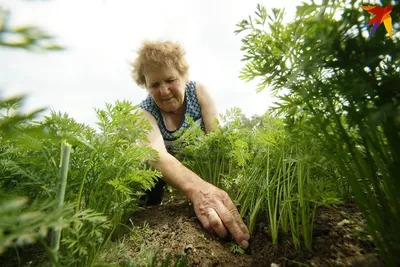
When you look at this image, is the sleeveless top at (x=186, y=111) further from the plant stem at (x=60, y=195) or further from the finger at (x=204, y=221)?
the plant stem at (x=60, y=195)

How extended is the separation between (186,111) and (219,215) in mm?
1606

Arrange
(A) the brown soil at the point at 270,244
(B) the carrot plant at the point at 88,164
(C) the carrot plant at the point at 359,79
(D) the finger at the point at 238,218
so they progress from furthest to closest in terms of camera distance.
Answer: (D) the finger at the point at 238,218 → (B) the carrot plant at the point at 88,164 → (A) the brown soil at the point at 270,244 → (C) the carrot plant at the point at 359,79

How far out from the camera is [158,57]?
7.82 feet

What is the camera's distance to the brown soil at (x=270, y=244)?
2.75 ft

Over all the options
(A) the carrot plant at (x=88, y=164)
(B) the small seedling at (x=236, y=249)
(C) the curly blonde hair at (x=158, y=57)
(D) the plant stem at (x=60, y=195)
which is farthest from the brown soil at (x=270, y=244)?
(C) the curly blonde hair at (x=158, y=57)

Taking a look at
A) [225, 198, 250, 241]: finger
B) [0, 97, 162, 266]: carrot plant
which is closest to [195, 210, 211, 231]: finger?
[225, 198, 250, 241]: finger

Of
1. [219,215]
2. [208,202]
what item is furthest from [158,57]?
[219,215]

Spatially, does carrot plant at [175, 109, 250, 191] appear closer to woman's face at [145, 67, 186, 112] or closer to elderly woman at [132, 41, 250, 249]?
elderly woman at [132, 41, 250, 249]

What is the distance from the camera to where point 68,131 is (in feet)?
3.28

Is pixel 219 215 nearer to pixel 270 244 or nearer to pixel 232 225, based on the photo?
pixel 232 225

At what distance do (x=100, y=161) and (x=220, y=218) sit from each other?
671mm

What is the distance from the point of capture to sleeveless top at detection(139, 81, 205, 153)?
267 centimetres

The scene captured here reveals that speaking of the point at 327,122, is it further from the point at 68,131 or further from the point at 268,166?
the point at 68,131

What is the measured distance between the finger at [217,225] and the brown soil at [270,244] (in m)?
0.04
